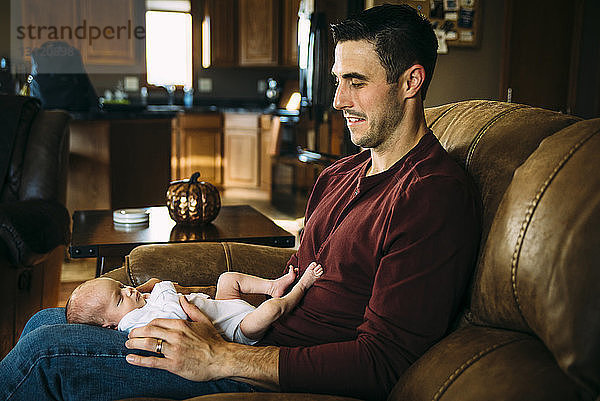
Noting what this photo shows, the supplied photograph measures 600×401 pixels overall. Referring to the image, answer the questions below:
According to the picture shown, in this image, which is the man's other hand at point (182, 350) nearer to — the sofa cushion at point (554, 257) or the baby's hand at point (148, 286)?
the baby's hand at point (148, 286)

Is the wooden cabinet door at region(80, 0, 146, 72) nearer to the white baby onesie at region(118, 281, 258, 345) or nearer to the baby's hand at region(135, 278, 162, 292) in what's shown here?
the baby's hand at region(135, 278, 162, 292)

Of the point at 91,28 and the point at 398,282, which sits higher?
the point at 91,28

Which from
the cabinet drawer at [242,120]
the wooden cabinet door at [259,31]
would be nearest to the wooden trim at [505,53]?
the cabinet drawer at [242,120]

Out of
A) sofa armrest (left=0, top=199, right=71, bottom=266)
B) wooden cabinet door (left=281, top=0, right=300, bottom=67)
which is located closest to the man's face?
sofa armrest (left=0, top=199, right=71, bottom=266)

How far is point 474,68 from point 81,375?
3226 mm

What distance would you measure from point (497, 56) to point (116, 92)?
4.77 m

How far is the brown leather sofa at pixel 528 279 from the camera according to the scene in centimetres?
87

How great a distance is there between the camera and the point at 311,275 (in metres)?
1.46

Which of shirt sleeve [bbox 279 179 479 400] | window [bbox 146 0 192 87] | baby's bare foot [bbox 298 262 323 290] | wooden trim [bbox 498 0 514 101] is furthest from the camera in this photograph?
window [bbox 146 0 192 87]

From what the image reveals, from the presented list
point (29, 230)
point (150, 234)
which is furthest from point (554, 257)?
point (29, 230)

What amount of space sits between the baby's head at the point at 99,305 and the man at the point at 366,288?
0.58ft

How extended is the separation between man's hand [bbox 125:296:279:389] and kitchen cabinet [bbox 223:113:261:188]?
6014 mm

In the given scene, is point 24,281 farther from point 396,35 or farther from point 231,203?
point 231,203

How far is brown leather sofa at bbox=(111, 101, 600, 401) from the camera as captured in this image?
2.85 feet
